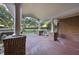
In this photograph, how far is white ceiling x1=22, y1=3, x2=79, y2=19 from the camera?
188 centimetres

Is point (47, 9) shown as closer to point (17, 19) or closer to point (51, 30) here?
point (51, 30)

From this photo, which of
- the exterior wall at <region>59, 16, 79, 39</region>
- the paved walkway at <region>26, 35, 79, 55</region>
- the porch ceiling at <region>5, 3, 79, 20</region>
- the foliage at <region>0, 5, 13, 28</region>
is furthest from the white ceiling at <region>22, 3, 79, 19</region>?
the paved walkway at <region>26, 35, 79, 55</region>

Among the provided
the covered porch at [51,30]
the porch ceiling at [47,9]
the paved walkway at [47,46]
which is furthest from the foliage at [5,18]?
the paved walkway at [47,46]

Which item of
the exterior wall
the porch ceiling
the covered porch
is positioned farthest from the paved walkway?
the porch ceiling

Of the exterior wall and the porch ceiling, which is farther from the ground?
the porch ceiling

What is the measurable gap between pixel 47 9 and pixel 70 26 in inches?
17.2

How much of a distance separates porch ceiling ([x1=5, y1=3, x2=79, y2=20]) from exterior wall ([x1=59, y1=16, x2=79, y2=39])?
0.32ft

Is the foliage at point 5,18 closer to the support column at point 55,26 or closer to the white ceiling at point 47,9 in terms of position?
the white ceiling at point 47,9

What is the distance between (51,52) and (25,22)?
61 cm

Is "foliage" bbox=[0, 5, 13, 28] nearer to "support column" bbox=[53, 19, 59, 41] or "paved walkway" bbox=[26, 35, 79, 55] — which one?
"paved walkway" bbox=[26, 35, 79, 55]

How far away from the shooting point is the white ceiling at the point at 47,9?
1876 millimetres

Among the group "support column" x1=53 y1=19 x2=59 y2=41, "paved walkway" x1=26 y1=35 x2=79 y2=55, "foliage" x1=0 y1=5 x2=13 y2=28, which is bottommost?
"paved walkway" x1=26 y1=35 x2=79 y2=55
